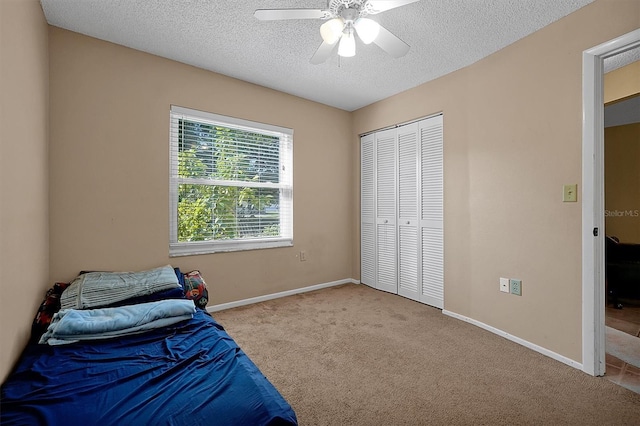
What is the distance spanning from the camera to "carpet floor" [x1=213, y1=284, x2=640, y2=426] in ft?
5.09

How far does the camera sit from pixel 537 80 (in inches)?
89.3

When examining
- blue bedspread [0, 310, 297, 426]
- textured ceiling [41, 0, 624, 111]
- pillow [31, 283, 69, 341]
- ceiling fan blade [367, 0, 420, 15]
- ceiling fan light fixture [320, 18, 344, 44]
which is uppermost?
textured ceiling [41, 0, 624, 111]

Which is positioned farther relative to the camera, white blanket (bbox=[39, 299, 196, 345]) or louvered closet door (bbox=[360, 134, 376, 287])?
louvered closet door (bbox=[360, 134, 376, 287])

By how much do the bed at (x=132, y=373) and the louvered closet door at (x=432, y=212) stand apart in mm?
2373

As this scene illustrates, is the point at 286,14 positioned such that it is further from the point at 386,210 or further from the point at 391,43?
the point at 386,210

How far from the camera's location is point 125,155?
2553mm

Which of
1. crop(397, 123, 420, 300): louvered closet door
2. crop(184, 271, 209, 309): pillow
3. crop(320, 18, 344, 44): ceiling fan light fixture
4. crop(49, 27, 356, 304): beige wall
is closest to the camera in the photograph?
crop(320, 18, 344, 44): ceiling fan light fixture

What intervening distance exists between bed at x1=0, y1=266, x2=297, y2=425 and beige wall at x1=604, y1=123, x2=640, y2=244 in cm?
482

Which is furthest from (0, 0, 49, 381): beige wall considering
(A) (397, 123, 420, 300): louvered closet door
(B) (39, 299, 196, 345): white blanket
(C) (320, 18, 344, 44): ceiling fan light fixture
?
(A) (397, 123, 420, 300): louvered closet door

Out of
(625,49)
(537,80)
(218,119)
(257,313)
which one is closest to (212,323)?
(257,313)

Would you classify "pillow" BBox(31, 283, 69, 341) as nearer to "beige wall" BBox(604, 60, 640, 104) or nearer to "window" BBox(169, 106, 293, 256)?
A: "window" BBox(169, 106, 293, 256)

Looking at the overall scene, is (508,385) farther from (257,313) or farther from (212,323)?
(257,313)

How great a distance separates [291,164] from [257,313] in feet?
5.89

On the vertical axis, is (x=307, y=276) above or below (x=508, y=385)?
above
